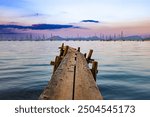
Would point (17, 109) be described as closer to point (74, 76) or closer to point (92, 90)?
point (92, 90)

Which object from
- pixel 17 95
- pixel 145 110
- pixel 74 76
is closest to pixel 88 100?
pixel 145 110

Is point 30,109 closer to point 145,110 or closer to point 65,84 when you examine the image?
point 65,84

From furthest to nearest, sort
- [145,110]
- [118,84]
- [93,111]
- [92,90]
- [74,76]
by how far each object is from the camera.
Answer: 1. [118,84]
2. [74,76]
3. [92,90]
4. [145,110]
5. [93,111]

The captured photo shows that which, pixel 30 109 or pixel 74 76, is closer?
pixel 30 109

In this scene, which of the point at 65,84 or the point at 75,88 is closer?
the point at 75,88

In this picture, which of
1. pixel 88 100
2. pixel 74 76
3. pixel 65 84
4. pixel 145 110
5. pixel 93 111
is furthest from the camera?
pixel 74 76

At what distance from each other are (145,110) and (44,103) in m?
2.18

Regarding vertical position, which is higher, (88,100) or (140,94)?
(88,100)

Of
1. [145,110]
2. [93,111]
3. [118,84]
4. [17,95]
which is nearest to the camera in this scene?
[93,111]

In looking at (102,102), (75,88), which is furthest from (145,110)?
(75,88)

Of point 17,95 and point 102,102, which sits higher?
point 102,102

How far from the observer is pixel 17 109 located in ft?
18.0

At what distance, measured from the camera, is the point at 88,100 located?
5.54 meters

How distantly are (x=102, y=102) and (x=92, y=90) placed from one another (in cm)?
91
